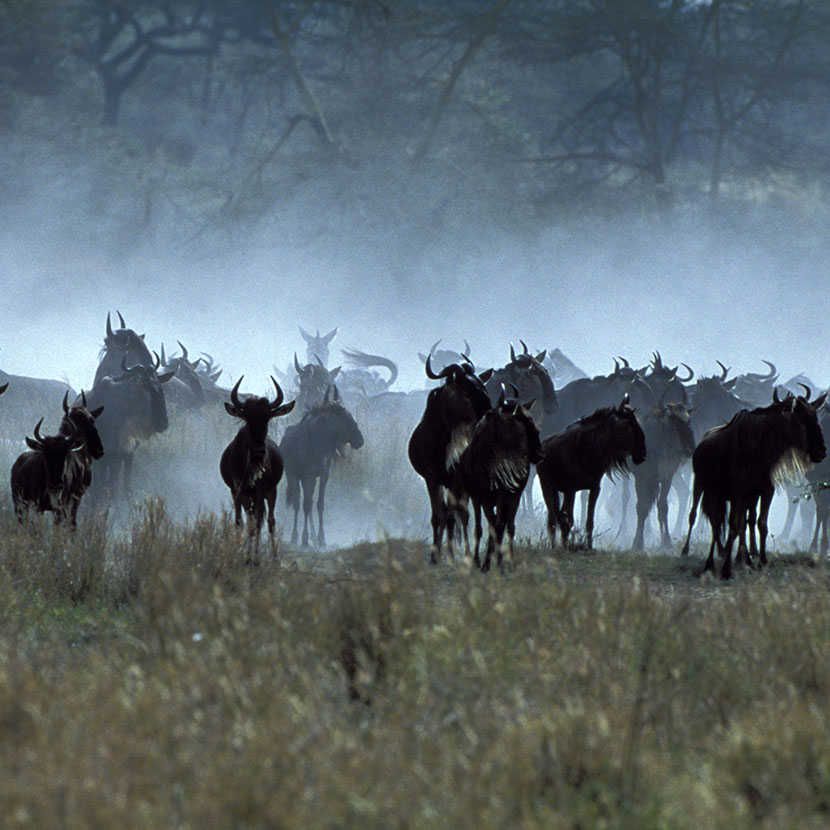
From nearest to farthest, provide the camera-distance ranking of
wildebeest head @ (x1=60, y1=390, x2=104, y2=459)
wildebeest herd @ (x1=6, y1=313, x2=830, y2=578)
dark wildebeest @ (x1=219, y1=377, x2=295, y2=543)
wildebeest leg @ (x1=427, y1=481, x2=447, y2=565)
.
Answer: wildebeest herd @ (x1=6, y1=313, x2=830, y2=578) → dark wildebeest @ (x1=219, y1=377, x2=295, y2=543) → wildebeest leg @ (x1=427, y1=481, x2=447, y2=565) → wildebeest head @ (x1=60, y1=390, x2=104, y2=459)

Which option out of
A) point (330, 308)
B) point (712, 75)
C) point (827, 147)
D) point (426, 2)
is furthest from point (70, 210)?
point (827, 147)

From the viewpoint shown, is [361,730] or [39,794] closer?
[39,794]

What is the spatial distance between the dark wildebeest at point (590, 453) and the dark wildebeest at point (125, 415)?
6.90 meters

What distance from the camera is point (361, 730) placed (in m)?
4.25

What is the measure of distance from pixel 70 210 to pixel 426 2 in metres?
13.4

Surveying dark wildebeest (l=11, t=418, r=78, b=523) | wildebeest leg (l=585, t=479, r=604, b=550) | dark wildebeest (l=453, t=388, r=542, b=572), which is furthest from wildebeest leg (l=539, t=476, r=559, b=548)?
dark wildebeest (l=11, t=418, r=78, b=523)

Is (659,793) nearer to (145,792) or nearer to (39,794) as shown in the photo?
(145,792)

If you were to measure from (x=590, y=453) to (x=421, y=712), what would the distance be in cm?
790

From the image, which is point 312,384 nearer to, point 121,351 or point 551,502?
point 121,351

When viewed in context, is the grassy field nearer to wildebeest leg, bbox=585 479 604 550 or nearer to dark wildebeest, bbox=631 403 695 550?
wildebeest leg, bbox=585 479 604 550

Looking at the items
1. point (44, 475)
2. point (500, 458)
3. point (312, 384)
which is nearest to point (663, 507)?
point (500, 458)

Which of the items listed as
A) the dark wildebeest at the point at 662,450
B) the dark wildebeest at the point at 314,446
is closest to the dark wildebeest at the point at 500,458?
the dark wildebeest at the point at 662,450

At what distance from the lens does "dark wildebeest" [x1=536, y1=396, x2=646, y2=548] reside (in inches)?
471

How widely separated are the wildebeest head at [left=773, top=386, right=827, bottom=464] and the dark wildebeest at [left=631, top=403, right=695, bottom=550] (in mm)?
5920
